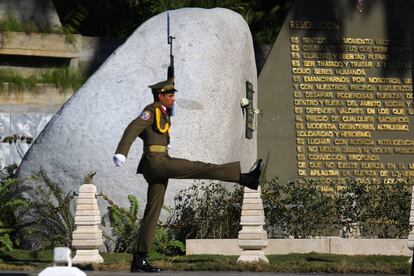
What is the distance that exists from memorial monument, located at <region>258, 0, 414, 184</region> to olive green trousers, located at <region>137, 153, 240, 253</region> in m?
7.08

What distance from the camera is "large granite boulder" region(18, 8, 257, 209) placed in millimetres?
15516

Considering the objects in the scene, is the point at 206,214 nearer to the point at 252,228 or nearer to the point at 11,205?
the point at 252,228

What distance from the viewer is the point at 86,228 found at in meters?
13.3

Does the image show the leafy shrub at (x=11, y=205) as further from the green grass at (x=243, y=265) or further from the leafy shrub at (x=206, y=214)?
the leafy shrub at (x=206, y=214)

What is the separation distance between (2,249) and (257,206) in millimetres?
3856

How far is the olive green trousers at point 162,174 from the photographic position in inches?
464

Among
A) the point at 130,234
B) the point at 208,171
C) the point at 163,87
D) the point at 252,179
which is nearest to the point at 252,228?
the point at 252,179

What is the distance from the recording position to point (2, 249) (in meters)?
14.9

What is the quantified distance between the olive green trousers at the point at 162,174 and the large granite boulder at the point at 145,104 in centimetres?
351

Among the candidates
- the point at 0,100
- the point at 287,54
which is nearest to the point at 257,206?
the point at 287,54

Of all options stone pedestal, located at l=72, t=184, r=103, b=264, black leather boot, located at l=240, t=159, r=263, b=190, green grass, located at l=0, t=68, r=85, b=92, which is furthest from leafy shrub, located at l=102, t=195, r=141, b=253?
green grass, located at l=0, t=68, r=85, b=92

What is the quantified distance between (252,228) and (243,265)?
34.7 inches

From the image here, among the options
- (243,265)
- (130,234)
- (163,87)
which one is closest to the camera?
(163,87)

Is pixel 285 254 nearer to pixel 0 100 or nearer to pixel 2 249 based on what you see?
pixel 2 249
